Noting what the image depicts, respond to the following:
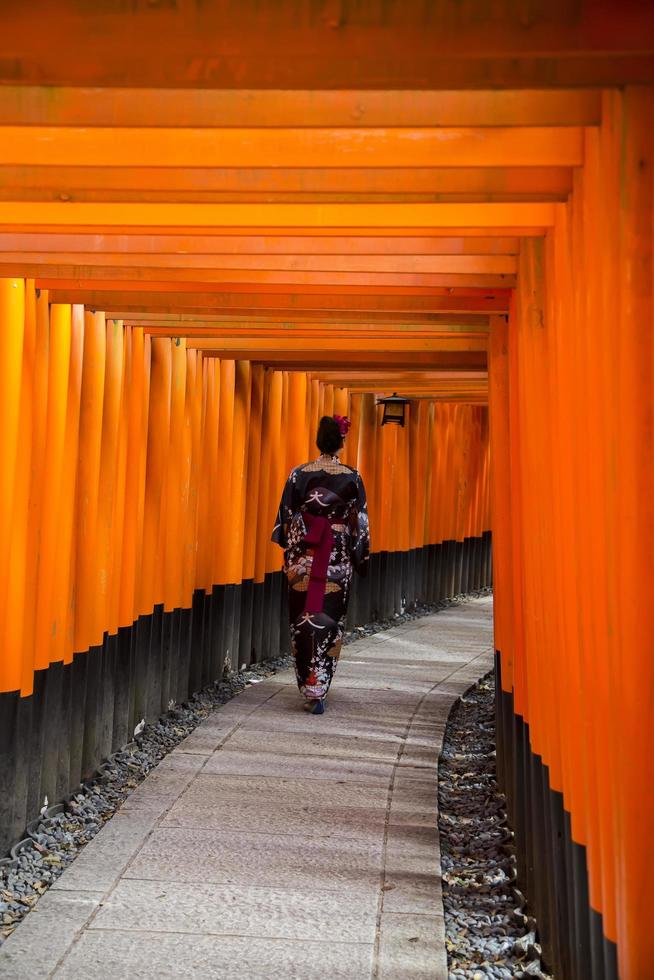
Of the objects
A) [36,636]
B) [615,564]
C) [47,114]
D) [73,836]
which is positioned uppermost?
[47,114]

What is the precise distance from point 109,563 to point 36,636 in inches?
41.9

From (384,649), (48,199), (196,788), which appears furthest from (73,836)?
(384,649)

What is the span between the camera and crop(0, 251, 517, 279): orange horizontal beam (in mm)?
4543

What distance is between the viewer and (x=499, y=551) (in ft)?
19.2

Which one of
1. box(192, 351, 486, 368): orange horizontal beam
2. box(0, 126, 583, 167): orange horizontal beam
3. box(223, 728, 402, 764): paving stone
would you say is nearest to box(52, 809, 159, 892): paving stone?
box(223, 728, 402, 764): paving stone

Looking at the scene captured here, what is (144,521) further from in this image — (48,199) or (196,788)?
(48,199)

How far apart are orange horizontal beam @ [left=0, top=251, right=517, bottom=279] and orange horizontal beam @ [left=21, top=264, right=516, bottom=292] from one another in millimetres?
73

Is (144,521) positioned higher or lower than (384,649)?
higher

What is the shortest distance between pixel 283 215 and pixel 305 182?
39 centimetres

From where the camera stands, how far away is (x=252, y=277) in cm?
493

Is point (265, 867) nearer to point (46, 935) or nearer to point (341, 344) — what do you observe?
point (46, 935)

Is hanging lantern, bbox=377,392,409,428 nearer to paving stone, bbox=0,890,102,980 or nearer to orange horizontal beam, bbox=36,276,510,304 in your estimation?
orange horizontal beam, bbox=36,276,510,304

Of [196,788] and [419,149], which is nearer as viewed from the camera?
[419,149]

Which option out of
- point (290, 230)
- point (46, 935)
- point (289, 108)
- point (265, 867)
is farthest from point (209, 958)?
point (289, 108)
